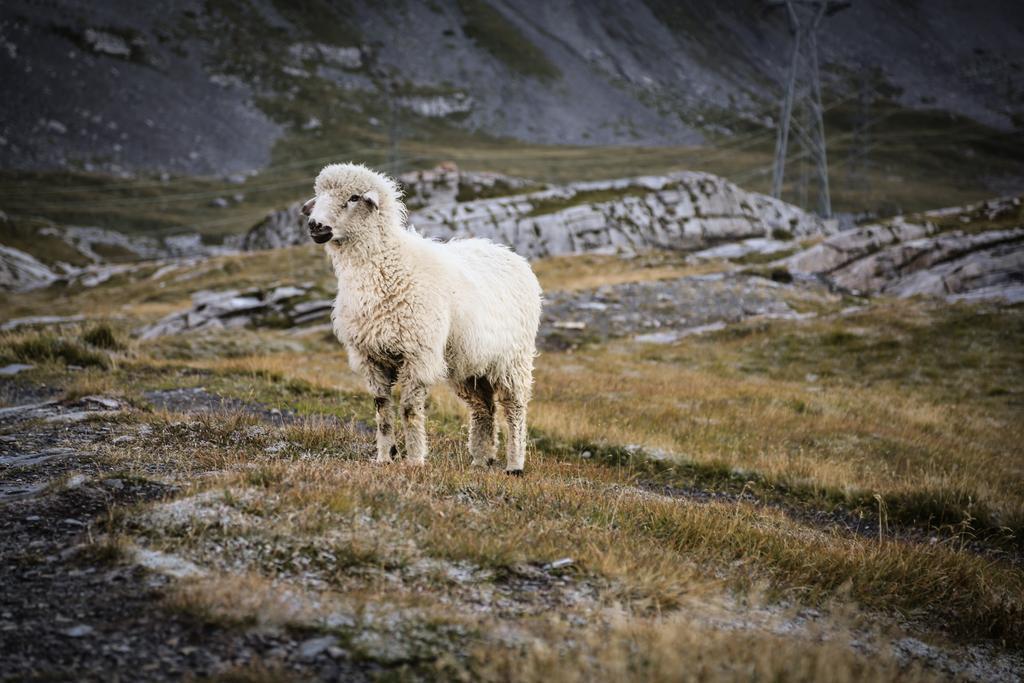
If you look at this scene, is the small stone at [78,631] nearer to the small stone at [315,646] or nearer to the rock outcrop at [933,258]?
the small stone at [315,646]

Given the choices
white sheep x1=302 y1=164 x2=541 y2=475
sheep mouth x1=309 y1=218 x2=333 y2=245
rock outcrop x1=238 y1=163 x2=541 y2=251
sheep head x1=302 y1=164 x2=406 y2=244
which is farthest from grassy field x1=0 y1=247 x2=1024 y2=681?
rock outcrop x1=238 y1=163 x2=541 y2=251

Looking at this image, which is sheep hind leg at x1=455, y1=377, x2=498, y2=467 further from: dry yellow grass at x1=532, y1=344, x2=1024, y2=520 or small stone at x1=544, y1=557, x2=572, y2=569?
small stone at x1=544, y1=557, x2=572, y2=569

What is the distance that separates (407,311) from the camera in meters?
7.55

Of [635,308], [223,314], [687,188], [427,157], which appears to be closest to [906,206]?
[687,188]

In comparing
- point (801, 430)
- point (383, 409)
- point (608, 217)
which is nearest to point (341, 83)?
point (608, 217)

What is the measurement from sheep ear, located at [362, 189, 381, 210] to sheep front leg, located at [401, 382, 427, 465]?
219 cm

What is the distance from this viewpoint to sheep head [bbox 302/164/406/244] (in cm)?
759

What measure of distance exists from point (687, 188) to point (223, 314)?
41.8 m

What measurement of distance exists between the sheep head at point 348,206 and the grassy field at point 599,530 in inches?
103

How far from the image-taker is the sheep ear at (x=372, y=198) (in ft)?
25.5

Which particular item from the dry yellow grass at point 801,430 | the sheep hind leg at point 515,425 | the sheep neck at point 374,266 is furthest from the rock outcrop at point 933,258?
the sheep neck at point 374,266

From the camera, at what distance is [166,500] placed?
5.21m

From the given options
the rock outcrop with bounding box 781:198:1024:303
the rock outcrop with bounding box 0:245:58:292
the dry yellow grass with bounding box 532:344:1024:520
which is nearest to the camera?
the dry yellow grass with bounding box 532:344:1024:520

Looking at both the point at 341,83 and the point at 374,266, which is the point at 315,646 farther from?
the point at 341,83
